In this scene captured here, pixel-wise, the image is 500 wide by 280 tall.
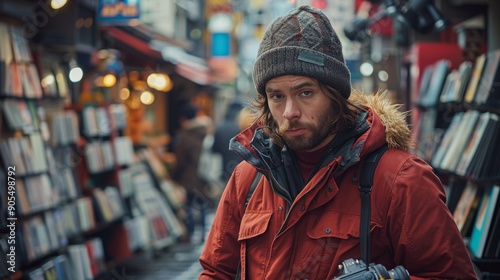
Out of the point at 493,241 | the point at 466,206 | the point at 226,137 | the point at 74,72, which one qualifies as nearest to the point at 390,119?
the point at 493,241

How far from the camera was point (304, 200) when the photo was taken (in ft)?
8.93

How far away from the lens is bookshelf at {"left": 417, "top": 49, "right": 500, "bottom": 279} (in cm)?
470

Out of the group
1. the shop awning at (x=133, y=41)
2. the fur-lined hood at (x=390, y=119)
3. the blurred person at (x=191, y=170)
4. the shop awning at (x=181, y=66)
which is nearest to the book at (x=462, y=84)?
the fur-lined hood at (x=390, y=119)

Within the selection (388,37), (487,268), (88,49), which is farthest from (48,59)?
(388,37)

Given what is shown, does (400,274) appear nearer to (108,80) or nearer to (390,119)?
(390,119)

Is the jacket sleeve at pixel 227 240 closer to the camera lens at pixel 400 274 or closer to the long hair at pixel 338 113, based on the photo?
the long hair at pixel 338 113

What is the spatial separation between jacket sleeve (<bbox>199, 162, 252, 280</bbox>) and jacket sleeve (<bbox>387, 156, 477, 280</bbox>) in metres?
0.68

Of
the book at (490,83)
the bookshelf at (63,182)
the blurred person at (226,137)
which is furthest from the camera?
the blurred person at (226,137)

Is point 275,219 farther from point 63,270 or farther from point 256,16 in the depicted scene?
point 256,16

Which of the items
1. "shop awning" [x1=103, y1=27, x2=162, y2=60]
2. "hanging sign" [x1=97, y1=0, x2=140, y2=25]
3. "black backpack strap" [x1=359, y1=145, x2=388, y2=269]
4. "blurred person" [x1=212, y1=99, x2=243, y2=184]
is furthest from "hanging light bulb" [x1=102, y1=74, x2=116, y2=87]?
"black backpack strap" [x1=359, y1=145, x2=388, y2=269]

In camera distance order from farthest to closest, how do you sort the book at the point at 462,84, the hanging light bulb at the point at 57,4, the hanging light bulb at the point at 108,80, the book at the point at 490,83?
the hanging light bulb at the point at 108,80
the hanging light bulb at the point at 57,4
the book at the point at 462,84
the book at the point at 490,83

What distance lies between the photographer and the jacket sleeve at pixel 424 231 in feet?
8.42

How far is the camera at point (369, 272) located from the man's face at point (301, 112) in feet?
1.73

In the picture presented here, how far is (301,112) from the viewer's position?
2.83m
